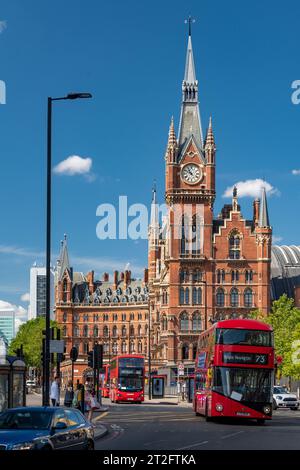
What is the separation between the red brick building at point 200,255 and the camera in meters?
139

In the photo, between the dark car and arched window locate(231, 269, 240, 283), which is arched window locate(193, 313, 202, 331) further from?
the dark car

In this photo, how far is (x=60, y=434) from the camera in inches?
821

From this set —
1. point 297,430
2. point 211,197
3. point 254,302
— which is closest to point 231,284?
point 254,302

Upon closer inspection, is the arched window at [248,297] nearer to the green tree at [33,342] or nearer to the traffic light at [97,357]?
the green tree at [33,342]

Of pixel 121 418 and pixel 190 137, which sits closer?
pixel 121 418

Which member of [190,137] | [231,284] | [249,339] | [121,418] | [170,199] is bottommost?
[121,418]

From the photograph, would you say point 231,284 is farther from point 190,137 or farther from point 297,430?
point 297,430

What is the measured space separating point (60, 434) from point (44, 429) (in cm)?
40

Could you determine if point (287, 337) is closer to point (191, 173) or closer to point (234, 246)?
point (234, 246)

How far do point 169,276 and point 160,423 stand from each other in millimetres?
96898

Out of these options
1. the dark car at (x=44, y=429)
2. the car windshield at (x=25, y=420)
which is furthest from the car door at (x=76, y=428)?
the car windshield at (x=25, y=420)

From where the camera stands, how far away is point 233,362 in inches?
1613

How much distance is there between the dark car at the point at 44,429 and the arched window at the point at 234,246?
4701 inches

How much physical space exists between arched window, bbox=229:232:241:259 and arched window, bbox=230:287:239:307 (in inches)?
182
